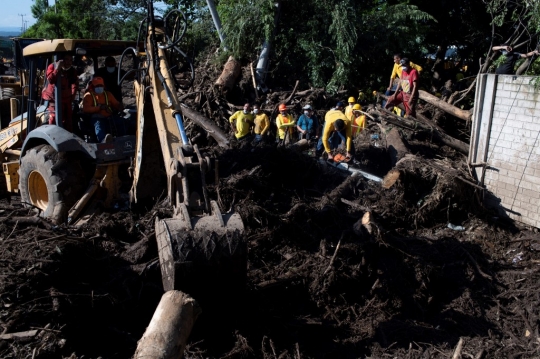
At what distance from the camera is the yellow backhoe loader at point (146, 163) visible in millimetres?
4840

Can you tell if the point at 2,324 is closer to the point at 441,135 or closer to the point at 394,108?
the point at 441,135

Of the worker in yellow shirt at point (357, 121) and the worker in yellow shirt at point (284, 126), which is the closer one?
the worker in yellow shirt at point (357, 121)

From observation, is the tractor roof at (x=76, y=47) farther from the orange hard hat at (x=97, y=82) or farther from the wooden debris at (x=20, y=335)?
the wooden debris at (x=20, y=335)

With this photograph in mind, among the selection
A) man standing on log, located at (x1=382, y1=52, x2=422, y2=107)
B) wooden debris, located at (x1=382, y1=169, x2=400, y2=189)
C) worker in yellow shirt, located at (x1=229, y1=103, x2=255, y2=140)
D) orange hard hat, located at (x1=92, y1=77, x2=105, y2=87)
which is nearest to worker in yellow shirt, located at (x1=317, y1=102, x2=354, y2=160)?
wooden debris, located at (x1=382, y1=169, x2=400, y2=189)

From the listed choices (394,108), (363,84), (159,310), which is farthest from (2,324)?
(363,84)

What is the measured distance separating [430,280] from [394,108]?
21.9 ft

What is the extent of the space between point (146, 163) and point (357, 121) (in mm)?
5882

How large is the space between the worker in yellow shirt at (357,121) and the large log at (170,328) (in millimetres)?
7736

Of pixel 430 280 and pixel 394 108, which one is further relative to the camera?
pixel 394 108

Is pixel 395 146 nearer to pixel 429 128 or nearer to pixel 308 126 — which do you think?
pixel 429 128

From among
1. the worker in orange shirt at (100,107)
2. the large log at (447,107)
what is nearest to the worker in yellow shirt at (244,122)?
the large log at (447,107)

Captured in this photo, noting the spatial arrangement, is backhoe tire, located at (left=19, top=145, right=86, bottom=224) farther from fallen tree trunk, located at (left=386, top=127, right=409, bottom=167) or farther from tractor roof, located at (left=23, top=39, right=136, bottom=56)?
fallen tree trunk, located at (left=386, top=127, right=409, bottom=167)

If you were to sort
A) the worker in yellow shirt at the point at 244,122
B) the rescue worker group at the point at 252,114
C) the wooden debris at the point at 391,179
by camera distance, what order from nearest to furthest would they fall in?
the rescue worker group at the point at 252,114, the wooden debris at the point at 391,179, the worker in yellow shirt at the point at 244,122

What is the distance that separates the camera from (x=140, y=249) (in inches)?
252
